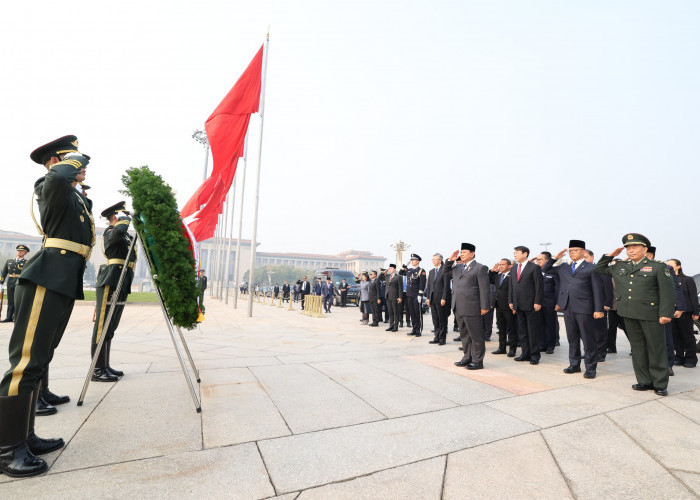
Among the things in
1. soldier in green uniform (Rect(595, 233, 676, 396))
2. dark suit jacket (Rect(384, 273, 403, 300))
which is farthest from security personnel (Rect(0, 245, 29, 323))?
soldier in green uniform (Rect(595, 233, 676, 396))

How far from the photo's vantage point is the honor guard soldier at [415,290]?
30.7ft

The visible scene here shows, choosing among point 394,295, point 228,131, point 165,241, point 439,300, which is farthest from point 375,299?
point 165,241

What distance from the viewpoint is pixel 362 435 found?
2695mm

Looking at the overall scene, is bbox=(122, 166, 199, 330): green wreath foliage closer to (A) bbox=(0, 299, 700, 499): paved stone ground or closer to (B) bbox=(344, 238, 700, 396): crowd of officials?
(A) bbox=(0, 299, 700, 499): paved stone ground

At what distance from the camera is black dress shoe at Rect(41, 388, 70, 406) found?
3136 mm

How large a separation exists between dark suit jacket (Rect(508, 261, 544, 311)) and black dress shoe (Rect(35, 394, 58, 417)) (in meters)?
6.32

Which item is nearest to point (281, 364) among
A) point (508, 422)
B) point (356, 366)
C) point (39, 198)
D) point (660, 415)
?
point (356, 366)

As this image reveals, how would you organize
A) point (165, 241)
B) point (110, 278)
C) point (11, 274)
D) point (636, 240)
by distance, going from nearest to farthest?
point (165, 241), point (110, 278), point (636, 240), point (11, 274)

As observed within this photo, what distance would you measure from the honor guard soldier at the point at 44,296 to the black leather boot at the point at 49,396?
765 mm

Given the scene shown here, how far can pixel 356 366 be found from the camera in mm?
5125

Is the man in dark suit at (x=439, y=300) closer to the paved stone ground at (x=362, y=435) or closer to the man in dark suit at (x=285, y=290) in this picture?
the paved stone ground at (x=362, y=435)

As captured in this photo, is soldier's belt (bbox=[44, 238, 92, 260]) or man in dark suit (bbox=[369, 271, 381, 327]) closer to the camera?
soldier's belt (bbox=[44, 238, 92, 260])

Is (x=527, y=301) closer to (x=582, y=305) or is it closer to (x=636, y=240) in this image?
(x=582, y=305)

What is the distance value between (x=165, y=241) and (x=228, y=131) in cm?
916
